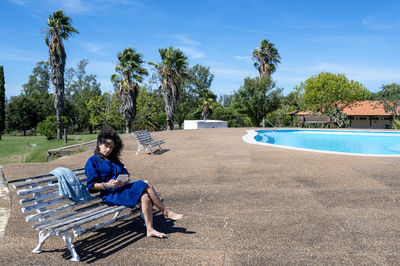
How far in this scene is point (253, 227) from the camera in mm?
3768

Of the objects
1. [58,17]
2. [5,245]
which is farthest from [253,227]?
[58,17]

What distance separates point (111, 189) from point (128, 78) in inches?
984

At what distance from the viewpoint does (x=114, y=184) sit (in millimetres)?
3520

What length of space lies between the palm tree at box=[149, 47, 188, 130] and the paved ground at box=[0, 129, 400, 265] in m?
20.5

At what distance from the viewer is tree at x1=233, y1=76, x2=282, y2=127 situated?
108 feet

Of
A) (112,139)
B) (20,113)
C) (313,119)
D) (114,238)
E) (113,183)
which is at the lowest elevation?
(114,238)

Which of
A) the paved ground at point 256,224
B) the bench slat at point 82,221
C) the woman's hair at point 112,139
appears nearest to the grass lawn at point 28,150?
the paved ground at point 256,224

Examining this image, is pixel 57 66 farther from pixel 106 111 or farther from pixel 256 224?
pixel 256 224

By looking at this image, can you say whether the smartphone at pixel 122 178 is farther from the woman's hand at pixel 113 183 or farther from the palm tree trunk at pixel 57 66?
the palm tree trunk at pixel 57 66

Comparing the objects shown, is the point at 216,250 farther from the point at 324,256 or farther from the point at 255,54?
the point at 255,54

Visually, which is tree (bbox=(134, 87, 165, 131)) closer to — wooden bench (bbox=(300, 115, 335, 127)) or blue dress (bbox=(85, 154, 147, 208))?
wooden bench (bbox=(300, 115, 335, 127))

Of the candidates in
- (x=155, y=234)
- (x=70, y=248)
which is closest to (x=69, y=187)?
(x=70, y=248)

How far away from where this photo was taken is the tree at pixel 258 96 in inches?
1298

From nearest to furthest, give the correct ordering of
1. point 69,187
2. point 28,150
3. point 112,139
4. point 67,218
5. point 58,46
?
point 67,218 → point 69,187 → point 112,139 → point 28,150 → point 58,46
